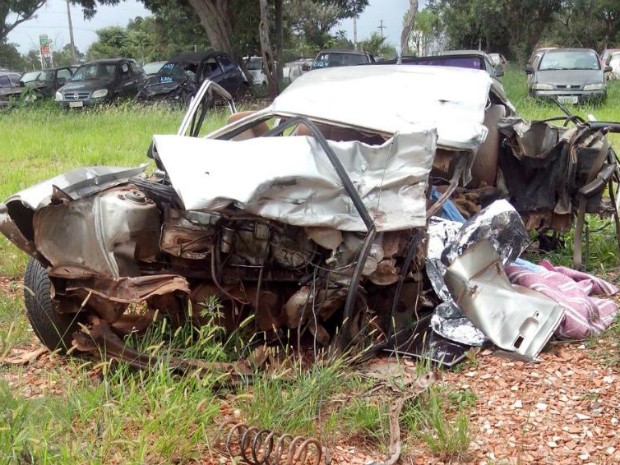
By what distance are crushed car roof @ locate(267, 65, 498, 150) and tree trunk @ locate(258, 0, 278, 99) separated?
619 inches

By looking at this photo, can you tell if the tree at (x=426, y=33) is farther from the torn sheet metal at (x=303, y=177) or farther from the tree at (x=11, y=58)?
the torn sheet metal at (x=303, y=177)

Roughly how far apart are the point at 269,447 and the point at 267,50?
62.9 ft

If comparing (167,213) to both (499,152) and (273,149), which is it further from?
(499,152)

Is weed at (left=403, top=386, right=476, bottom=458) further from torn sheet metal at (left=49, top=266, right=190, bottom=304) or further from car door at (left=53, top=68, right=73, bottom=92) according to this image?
car door at (left=53, top=68, right=73, bottom=92)

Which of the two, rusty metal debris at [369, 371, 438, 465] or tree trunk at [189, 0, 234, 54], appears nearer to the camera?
rusty metal debris at [369, 371, 438, 465]

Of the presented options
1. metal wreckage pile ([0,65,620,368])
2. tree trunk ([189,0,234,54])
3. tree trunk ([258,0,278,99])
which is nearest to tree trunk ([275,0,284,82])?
tree trunk ([189,0,234,54])

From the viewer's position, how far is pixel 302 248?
3.71 meters

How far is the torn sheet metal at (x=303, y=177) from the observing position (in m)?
3.44

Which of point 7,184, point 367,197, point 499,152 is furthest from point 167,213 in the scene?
point 7,184

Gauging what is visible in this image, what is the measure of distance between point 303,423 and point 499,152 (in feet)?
10.5

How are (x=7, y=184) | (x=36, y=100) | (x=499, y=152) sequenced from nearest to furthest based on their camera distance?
1. (x=499, y=152)
2. (x=7, y=184)
3. (x=36, y=100)

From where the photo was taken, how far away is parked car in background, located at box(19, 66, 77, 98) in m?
21.5

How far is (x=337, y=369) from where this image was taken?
3.53m

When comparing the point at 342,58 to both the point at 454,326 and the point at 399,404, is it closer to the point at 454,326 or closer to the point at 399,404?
the point at 454,326
